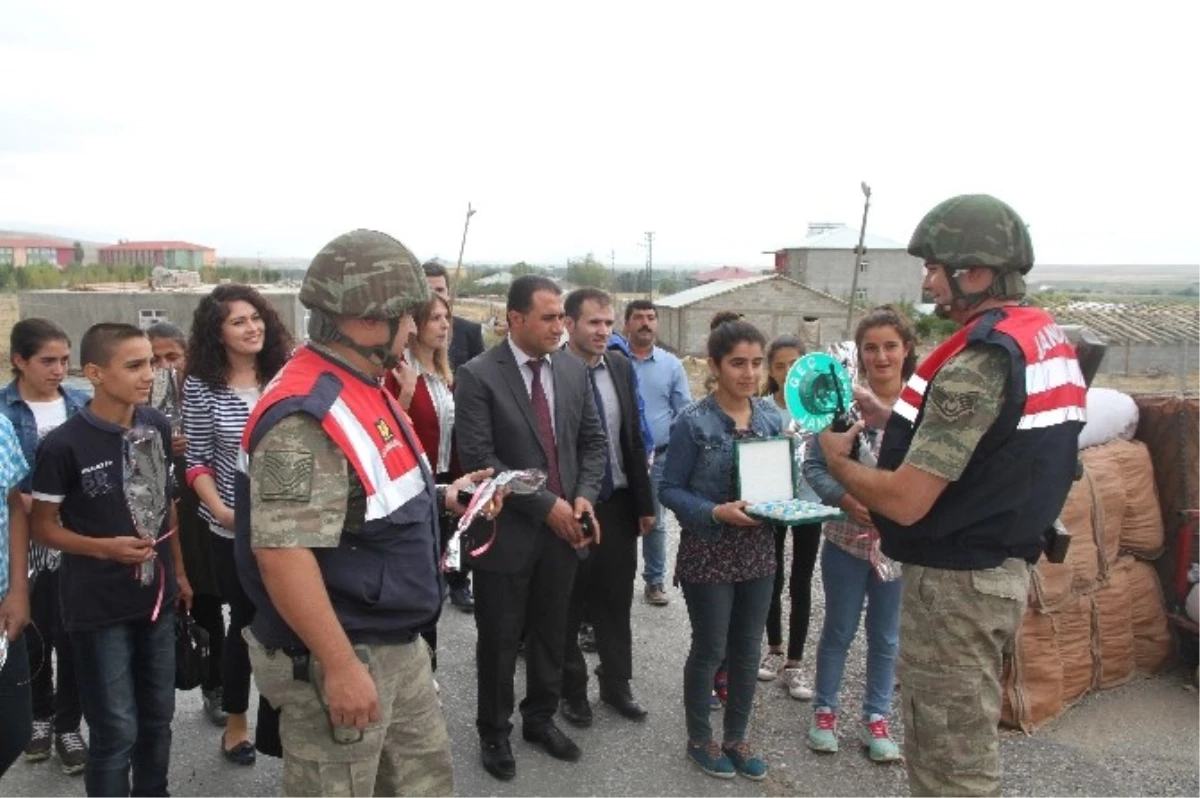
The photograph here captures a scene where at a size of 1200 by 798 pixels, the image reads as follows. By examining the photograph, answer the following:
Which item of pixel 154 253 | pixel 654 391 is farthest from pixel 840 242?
pixel 154 253

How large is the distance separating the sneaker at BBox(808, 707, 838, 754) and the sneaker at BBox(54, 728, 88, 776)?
3226mm

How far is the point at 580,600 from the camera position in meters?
4.41

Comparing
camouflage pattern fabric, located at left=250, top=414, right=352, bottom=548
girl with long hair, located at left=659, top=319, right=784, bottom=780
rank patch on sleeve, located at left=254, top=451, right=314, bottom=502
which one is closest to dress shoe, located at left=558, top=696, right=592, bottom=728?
girl with long hair, located at left=659, top=319, right=784, bottom=780

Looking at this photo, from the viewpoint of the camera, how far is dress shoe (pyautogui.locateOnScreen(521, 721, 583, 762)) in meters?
3.92

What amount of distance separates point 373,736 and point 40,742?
2.54m

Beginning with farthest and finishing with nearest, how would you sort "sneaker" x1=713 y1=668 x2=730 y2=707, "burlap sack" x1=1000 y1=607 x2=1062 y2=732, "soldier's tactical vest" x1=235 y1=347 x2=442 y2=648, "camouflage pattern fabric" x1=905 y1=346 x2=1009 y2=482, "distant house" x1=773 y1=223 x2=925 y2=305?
"distant house" x1=773 y1=223 x2=925 y2=305 < "sneaker" x1=713 y1=668 x2=730 y2=707 < "burlap sack" x1=1000 y1=607 x2=1062 y2=732 < "camouflage pattern fabric" x1=905 y1=346 x2=1009 y2=482 < "soldier's tactical vest" x1=235 y1=347 x2=442 y2=648

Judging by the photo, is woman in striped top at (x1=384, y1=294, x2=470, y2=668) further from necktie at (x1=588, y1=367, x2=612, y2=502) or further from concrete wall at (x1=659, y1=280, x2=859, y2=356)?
concrete wall at (x1=659, y1=280, x2=859, y2=356)

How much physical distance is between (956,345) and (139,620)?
293cm

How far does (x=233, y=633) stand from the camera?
374 centimetres

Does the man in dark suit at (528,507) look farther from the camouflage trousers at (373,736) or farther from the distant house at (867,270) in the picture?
the distant house at (867,270)

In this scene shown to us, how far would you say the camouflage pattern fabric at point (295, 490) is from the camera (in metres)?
2.04

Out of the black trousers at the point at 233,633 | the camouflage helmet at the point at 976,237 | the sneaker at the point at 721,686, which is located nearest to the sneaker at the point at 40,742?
the black trousers at the point at 233,633

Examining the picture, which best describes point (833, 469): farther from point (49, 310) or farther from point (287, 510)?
point (49, 310)

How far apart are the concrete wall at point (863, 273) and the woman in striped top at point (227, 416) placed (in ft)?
203
